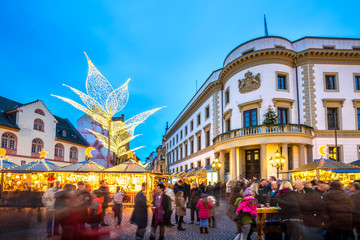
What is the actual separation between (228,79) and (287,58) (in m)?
6.21

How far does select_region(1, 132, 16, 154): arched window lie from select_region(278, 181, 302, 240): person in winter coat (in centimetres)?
3702

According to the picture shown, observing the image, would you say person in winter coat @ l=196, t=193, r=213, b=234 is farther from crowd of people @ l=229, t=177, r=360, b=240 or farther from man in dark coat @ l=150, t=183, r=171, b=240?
crowd of people @ l=229, t=177, r=360, b=240

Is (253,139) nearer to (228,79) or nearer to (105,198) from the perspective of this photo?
(228,79)

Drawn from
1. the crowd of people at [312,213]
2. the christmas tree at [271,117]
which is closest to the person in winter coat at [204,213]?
the crowd of people at [312,213]

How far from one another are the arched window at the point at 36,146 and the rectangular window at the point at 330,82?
122 feet

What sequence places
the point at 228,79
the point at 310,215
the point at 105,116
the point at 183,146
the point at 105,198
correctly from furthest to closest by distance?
the point at 183,146 < the point at 228,79 < the point at 105,116 < the point at 105,198 < the point at 310,215

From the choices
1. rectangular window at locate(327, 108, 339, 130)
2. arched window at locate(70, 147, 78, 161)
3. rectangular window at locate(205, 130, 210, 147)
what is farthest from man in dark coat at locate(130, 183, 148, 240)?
arched window at locate(70, 147, 78, 161)

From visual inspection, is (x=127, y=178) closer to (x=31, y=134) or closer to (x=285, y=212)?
(x=285, y=212)

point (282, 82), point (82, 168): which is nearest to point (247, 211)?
point (82, 168)

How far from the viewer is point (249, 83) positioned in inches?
1034

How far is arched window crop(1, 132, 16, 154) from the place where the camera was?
35.1 m

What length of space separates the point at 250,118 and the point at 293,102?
4.06 m

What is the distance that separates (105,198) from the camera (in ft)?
32.7

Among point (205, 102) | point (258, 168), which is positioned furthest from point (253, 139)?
Answer: point (205, 102)
